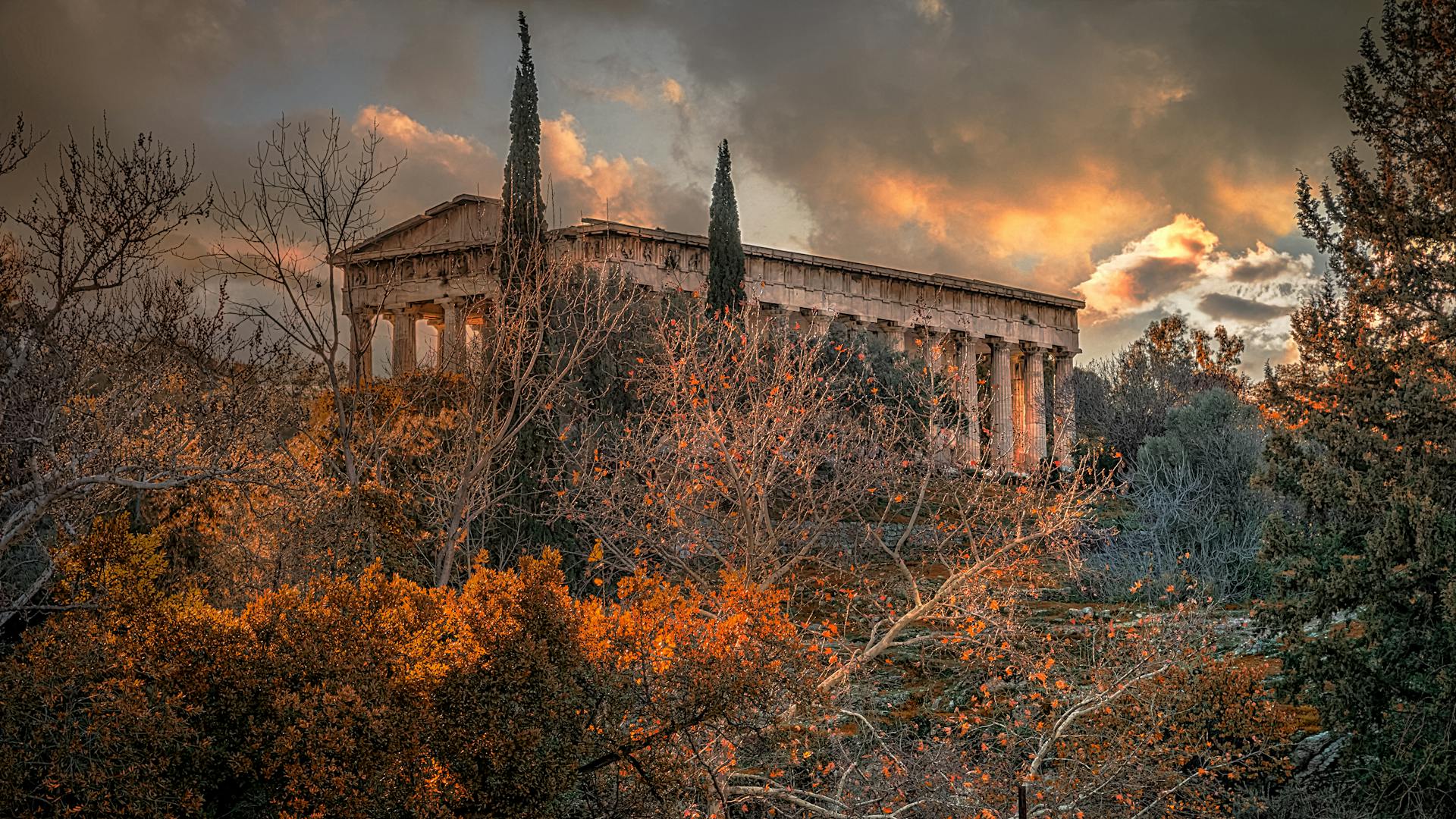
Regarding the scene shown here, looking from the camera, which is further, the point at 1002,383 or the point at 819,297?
the point at 1002,383

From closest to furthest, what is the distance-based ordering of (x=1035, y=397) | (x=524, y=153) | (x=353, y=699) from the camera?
(x=353, y=699) < (x=524, y=153) < (x=1035, y=397)

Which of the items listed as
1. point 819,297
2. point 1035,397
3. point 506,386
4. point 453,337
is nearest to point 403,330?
point 453,337

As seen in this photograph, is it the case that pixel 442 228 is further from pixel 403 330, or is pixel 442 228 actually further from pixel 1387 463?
pixel 1387 463

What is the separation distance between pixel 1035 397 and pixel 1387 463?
2732cm

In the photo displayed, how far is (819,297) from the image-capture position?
3186cm

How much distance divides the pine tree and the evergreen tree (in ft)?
47.3

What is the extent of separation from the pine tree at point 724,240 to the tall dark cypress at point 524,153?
6190mm

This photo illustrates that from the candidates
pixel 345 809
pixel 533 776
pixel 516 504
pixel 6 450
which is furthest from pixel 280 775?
pixel 516 504

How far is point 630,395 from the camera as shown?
59.3ft

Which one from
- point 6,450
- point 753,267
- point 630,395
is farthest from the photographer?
point 753,267

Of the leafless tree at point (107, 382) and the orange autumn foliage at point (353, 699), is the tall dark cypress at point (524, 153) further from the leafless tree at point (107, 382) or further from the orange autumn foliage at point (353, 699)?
the orange autumn foliage at point (353, 699)

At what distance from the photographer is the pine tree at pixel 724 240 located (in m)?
23.4

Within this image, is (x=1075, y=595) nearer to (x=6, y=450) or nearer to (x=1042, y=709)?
(x=1042, y=709)

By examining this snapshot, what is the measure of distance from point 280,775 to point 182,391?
10.5m
